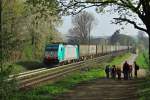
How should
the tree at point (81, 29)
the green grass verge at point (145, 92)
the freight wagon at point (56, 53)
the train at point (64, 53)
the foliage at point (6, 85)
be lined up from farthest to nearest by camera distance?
the tree at point (81, 29) → the train at point (64, 53) → the freight wagon at point (56, 53) → the green grass verge at point (145, 92) → the foliage at point (6, 85)

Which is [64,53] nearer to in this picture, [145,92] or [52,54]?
[52,54]

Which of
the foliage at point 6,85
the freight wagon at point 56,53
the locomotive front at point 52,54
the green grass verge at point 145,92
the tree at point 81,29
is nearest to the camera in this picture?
the foliage at point 6,85

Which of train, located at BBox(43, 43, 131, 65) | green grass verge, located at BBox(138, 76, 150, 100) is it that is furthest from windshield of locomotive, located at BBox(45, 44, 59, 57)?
green grass verge, located at BBox(138, 76, 150, 100)

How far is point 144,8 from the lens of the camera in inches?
1012

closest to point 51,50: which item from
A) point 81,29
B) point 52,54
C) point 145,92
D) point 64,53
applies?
point 52,54

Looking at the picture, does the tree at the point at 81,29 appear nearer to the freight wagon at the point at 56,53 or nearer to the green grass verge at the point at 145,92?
the freight wagon at the point at 56,53

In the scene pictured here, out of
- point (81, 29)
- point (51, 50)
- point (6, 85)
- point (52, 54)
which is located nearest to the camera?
point (6, 85)

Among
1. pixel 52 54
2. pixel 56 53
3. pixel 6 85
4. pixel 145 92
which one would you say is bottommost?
pixel 145 92

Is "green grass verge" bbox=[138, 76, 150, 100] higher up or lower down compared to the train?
lower down

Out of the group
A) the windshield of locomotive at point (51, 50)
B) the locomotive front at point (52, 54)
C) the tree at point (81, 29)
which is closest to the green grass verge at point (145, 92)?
the locomotive front at point (52, 54)

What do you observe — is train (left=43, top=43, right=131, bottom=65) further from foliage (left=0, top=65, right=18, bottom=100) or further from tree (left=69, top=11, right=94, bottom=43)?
tree (left=69, top=11, right=94, bottom=43)

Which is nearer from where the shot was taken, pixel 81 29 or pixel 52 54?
pixel 52 54

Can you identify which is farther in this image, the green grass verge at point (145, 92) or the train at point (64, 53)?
the train at point (64, 53)

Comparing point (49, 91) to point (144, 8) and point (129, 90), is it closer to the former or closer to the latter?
point (129, 90)
